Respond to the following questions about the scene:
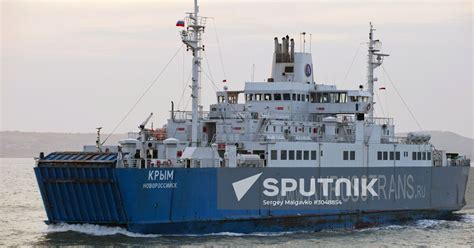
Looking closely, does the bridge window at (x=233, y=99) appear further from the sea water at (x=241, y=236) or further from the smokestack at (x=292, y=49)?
the sea water at (x=241, y=236)

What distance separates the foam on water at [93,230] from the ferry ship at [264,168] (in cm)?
19

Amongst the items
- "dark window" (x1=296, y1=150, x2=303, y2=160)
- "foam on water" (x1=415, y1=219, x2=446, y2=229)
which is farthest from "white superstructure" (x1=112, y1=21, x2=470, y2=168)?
"foam on water" (x1=415, y1=219, x2=446, y2=229)

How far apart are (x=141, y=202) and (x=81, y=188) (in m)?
2.31

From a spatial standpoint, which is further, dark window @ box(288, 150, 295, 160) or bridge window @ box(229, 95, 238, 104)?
bridge window @ box(229, 95, 238, 104)

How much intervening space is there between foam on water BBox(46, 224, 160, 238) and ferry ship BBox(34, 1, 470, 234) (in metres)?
0.19

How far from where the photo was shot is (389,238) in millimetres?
39188

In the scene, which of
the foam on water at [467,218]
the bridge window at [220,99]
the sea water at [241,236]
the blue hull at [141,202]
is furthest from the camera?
the foam on water at [467,218]

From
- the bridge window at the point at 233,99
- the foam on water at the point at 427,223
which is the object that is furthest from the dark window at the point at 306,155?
the foam on water at the point at 427,223

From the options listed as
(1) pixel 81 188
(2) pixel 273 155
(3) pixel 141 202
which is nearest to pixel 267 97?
(2) pixel 273 155

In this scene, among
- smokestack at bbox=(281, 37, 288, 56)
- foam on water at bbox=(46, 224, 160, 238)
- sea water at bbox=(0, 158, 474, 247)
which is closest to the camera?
sea water at bbox=(0, 158, 474, 247)

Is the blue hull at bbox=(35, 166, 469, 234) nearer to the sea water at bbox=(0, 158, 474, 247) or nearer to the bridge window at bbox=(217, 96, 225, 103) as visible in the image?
the sea water at bbox=(0, 158, 474, 247)

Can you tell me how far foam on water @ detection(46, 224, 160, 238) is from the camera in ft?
115

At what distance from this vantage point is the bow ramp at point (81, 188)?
3456 centimetres

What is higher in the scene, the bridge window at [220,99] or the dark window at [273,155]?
the bridge window at [220,99]
